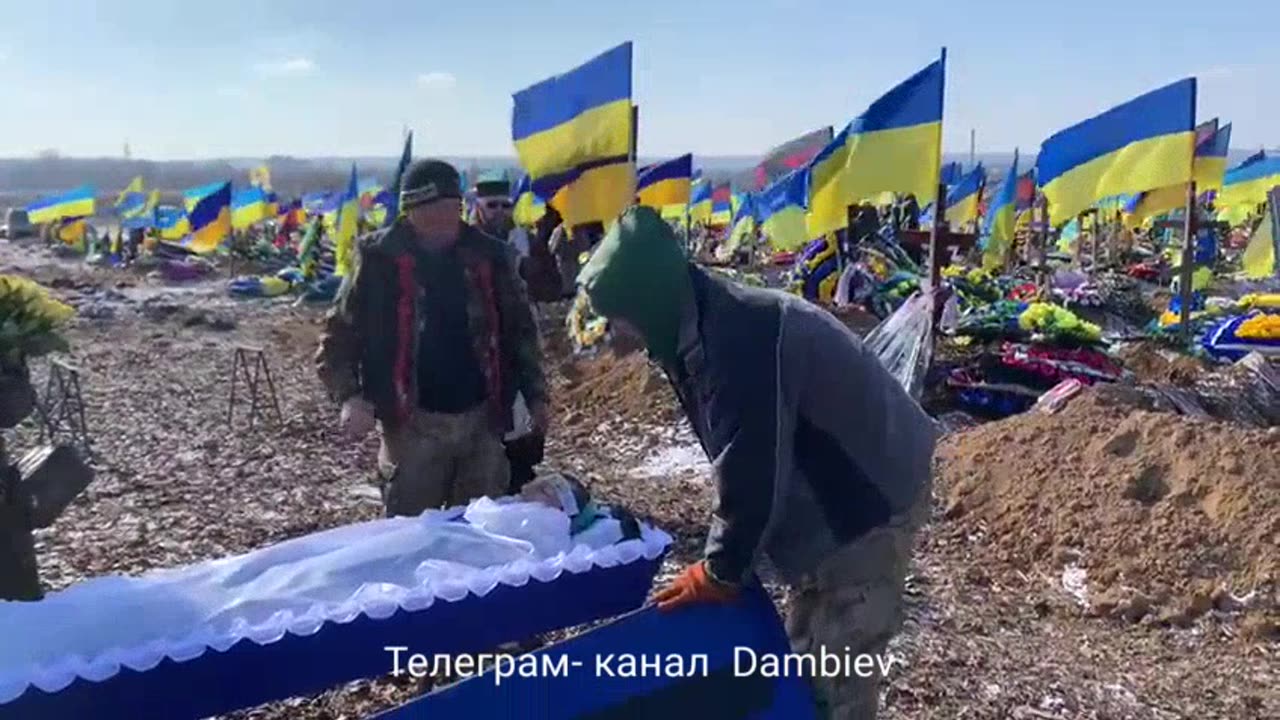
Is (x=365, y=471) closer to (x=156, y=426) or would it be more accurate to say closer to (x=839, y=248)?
(x=156, y=426)

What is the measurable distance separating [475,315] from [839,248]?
34.9 ft

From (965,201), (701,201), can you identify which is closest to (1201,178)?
(965,201)

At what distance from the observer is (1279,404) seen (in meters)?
9.70

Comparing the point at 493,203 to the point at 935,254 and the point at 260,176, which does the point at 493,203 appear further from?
the point at 260,176

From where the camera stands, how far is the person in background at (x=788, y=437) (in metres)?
2.76

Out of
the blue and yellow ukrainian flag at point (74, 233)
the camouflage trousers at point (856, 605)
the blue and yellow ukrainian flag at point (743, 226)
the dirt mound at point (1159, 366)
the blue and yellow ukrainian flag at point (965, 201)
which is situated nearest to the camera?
the camouflage trousers at point (856, 605)

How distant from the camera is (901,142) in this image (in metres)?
8.94

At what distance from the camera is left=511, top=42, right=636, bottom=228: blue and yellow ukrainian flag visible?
815 cm

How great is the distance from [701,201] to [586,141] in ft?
68.8

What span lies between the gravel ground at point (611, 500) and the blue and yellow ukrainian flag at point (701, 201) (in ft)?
51.6

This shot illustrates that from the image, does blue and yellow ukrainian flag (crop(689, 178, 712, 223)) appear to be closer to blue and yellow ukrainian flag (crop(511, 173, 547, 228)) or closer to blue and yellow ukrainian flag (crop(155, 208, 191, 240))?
blue and yellow ukrainian flag (crop(511, 173, 547, 228))

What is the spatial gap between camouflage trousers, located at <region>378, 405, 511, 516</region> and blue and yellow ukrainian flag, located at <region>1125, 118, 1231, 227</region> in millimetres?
8043

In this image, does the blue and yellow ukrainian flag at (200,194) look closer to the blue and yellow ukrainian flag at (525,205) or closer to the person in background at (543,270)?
the blue and yellow ukrainian flag at (525,205)

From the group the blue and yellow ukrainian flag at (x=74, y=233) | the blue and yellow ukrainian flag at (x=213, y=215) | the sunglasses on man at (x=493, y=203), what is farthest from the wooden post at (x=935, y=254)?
the blue and yellow ukrainian flag at (x=74, y=233)
